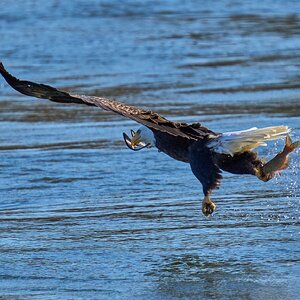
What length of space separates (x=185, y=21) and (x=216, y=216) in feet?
35.1

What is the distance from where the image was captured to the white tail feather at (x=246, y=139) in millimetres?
6008

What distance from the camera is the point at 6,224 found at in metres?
6.68

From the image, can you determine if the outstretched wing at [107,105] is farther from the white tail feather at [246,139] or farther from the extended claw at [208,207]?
the extended claw at [208,207]

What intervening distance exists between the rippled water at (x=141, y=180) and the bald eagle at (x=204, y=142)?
0.32 m

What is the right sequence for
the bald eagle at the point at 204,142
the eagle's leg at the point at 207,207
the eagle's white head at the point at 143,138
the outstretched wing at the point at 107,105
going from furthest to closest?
the eagle's white head at the point at 143,138, the eagle's leg at the point at 207,207, the bald eagle at the point at 204,142, the outstretched wing at the point at 107,105

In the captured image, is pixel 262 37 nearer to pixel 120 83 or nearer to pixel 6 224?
pixel 120 83

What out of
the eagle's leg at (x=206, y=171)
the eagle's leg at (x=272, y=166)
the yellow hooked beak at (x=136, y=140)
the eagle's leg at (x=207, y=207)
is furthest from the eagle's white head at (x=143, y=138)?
the eagle's leg at (x=272, y=166)

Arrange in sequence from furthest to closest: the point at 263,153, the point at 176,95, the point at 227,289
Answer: the point at 176,95 → the point at 263,153 → the point at 227,289

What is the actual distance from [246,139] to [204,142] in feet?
1.06

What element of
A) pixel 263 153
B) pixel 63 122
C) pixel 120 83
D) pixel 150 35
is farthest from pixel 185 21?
pixel 263 153

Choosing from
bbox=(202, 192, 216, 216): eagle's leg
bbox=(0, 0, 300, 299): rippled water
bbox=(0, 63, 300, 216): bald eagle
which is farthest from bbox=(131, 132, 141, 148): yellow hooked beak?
bbox=(202, 192, 216, 216): eagle's leg

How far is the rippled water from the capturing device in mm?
5480

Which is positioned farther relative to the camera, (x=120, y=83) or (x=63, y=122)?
(x=120, y=83)

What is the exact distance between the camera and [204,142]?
6.26 m
